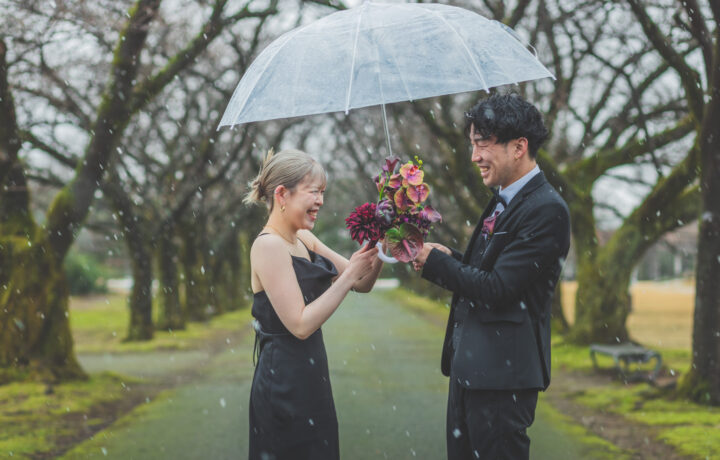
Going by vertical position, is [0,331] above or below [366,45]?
below

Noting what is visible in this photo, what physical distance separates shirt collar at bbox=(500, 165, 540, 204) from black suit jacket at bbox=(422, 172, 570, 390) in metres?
0.06

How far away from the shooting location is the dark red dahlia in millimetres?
3289

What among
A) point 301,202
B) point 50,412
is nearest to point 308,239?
point 301,202

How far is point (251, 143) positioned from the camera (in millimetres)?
22578

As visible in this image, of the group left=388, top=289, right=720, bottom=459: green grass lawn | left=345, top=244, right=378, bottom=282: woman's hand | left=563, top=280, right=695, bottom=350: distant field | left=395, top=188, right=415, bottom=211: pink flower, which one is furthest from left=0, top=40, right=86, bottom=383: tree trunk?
left=563, top=280, right=695, bottom=350: distant field

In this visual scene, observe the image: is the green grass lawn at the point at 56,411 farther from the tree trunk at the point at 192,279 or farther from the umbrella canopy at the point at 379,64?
the tree trunk at the point at 192,279

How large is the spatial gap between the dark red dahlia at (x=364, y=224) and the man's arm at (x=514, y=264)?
0.28 metres

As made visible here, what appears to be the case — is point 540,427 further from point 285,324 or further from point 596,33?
point 596,33

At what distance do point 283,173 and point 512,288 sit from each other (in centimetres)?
123

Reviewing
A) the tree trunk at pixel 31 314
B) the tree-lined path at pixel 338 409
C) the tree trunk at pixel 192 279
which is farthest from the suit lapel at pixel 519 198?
the tree trunk at pixel 192 279

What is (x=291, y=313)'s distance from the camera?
10.8 ft

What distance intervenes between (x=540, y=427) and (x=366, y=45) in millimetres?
5583

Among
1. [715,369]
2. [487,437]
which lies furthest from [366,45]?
[715,369]

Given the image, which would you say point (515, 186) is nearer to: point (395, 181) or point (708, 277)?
point (395, 181)
